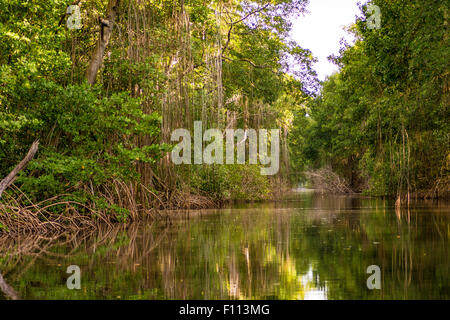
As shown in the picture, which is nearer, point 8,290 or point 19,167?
point 8,290

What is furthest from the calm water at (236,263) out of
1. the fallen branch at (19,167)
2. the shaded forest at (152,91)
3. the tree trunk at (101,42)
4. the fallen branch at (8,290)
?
the tree trunk at (101,42)

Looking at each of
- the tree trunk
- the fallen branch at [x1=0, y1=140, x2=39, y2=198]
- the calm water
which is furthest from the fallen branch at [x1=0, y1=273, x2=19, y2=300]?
the tree trunk

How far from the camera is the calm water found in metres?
4.44

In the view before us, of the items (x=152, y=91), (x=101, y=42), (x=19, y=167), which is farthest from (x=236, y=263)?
(x=101, y=42)

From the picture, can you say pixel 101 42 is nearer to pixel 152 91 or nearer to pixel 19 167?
pixel 152 91

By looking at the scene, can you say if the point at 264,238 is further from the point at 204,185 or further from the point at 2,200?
the point at 204,185

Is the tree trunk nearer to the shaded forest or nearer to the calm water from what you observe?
the shaded forest

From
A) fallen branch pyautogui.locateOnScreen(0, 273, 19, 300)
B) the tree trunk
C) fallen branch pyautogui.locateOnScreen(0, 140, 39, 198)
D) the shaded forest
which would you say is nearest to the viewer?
fallen branch pyautogui.locateOnScreen(0, 273, 19, 300)

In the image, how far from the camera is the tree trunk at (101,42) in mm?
11906

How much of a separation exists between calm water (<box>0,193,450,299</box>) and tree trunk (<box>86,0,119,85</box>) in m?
3.61

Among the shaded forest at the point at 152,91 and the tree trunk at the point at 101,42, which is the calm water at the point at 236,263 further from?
the tree trunk at the point at 101,42

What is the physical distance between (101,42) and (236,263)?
7471 millimetres

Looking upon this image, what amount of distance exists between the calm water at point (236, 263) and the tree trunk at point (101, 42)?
11.9ft

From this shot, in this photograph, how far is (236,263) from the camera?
6031 mm
